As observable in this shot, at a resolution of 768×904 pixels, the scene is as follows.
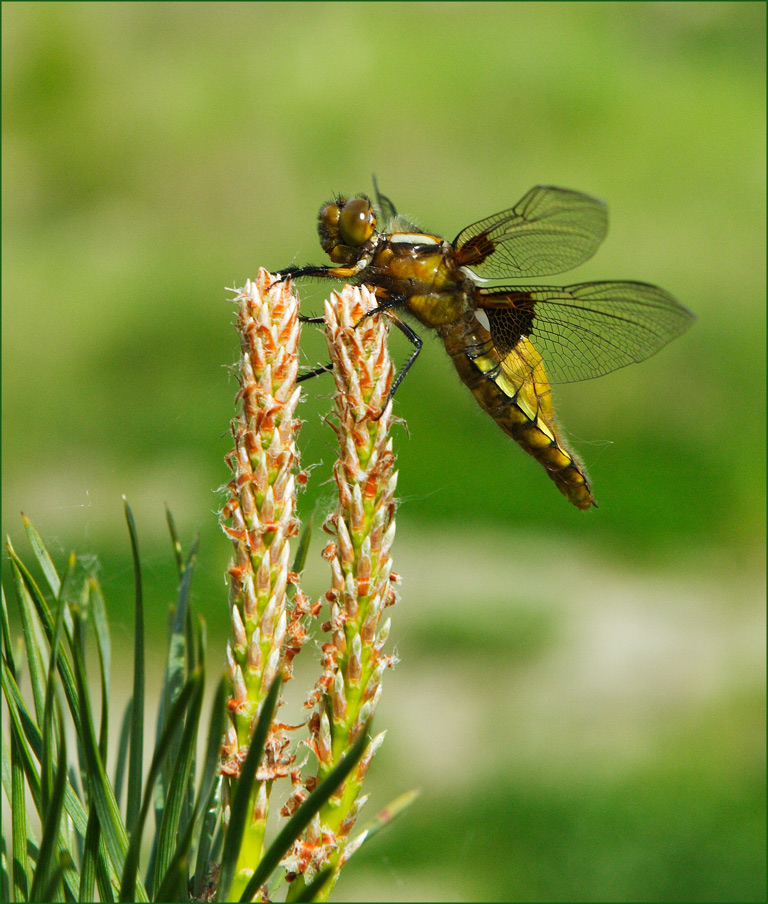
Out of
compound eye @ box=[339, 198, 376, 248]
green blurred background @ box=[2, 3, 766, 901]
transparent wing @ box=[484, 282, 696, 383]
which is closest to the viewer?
compound eye @ box=[339, 198, 376, 248]

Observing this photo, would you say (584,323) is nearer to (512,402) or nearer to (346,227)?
(512,402)

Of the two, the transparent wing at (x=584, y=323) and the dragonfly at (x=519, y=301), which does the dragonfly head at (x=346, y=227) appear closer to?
the dragonfly at (x=519, y=301)

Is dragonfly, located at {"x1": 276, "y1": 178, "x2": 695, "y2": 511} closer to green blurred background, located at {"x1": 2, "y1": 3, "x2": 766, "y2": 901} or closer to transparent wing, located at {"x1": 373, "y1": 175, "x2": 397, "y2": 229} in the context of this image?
transparent wing, located at {"x1": 373, "y1": 175, "x2": 397, "y2": 229}

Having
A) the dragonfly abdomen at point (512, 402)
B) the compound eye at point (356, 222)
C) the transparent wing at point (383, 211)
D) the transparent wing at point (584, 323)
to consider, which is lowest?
the dragonfly abdomen at point (512, 402)

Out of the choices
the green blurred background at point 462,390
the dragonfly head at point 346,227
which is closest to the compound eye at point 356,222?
the dragonfly head at point 346,227

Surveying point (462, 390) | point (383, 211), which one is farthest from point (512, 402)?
point (462, 390)


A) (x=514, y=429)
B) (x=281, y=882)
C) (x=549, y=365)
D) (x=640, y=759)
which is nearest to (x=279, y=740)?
(x=281, y=882)

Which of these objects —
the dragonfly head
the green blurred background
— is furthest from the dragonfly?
the green blurred background
